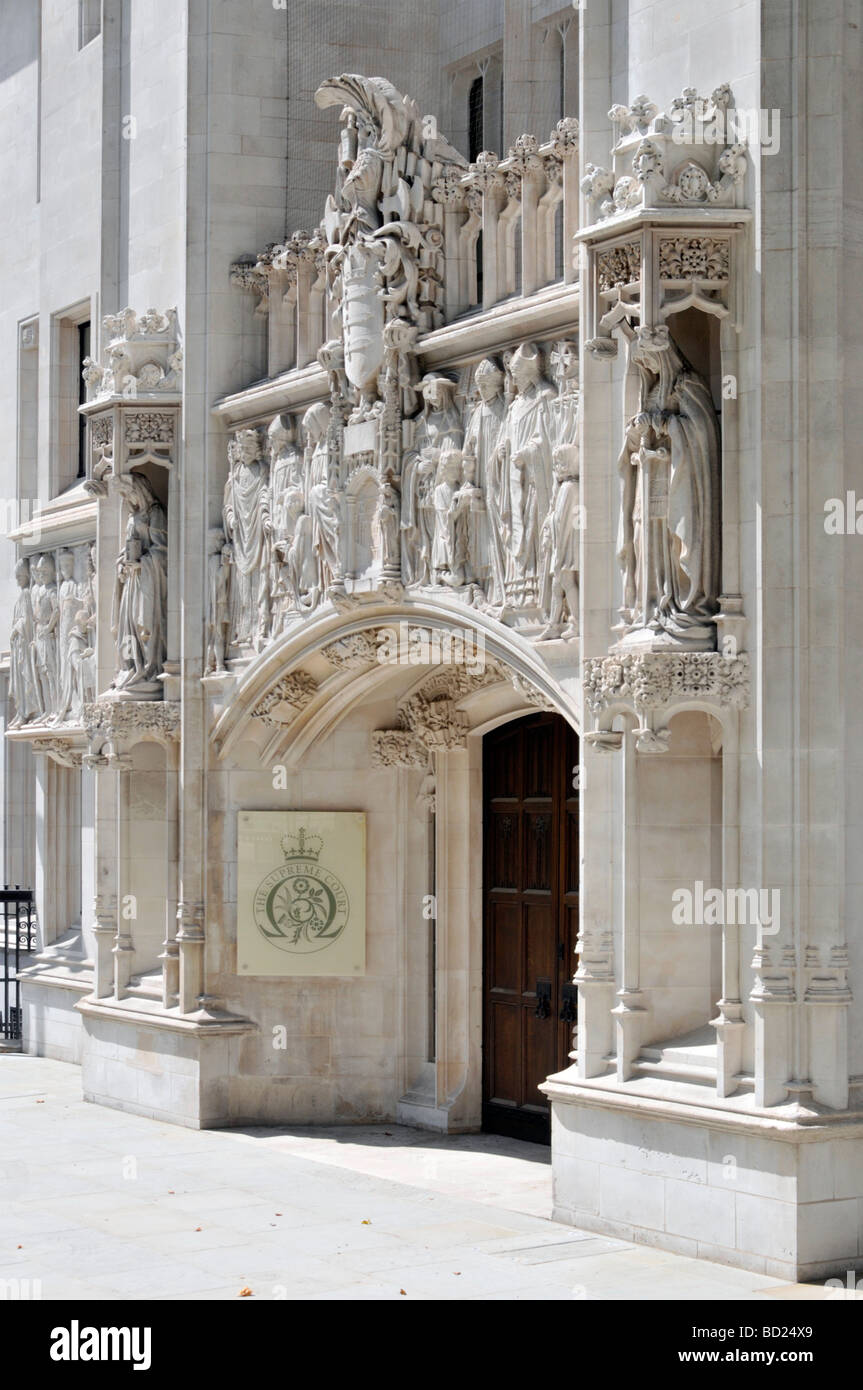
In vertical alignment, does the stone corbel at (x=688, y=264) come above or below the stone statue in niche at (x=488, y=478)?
above

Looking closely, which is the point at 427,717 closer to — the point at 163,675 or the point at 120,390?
the point at 163,675

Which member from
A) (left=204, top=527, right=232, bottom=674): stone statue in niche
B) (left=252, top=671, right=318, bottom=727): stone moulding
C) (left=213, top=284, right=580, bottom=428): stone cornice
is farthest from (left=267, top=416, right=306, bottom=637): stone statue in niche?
(left=204, top=527, right=232, bottom=674): stone statue in niche

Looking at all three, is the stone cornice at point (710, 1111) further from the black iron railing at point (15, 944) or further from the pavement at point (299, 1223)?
the black iron railing at point (15, 944)

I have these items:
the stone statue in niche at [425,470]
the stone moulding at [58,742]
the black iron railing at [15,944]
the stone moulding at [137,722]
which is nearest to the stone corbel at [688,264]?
the stone statue in niche at [425,470]

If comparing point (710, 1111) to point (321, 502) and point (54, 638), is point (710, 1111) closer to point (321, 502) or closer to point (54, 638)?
point (321, 502)

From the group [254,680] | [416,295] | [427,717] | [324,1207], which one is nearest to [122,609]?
[254,680]

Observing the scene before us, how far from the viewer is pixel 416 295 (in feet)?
52.1

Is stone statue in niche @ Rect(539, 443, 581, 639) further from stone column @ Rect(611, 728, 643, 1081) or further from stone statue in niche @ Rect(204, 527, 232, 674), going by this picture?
stone statue in niche @ Rect(204, 527, 232, 674)

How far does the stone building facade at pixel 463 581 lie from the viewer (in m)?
12.3

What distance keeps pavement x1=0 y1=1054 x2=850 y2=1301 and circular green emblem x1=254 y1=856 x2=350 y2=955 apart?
1579mm

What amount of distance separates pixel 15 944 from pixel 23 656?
3.46 metres

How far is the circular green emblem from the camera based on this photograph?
701 inches

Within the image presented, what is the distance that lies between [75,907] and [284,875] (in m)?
5.73

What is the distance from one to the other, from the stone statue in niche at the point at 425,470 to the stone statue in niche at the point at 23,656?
26.6ft
